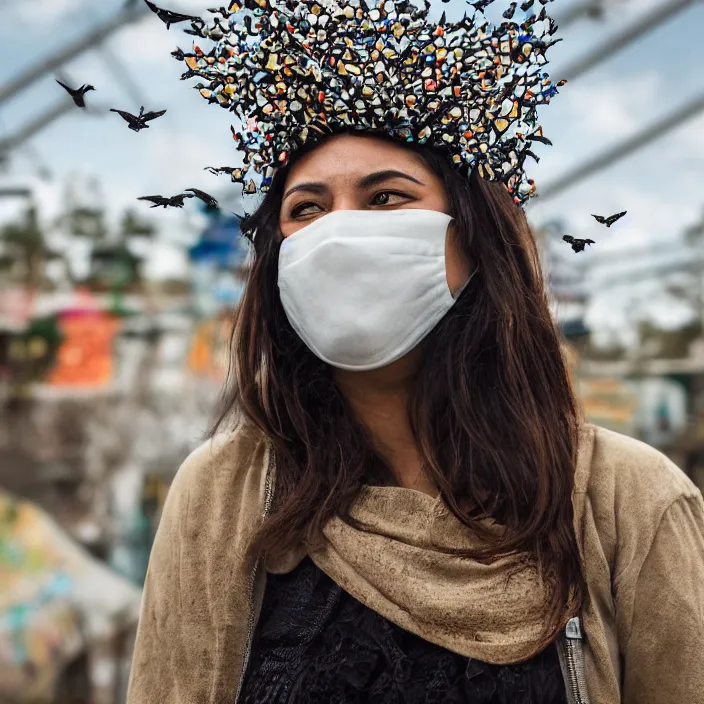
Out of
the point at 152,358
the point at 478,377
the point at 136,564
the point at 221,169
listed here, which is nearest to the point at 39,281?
the point at 152,358

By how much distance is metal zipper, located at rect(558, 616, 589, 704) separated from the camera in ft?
4.37

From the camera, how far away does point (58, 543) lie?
15.7ft

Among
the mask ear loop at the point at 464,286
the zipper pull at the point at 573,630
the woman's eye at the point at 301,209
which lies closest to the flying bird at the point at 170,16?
the woman's eye at the point at 301,209

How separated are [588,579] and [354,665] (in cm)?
41

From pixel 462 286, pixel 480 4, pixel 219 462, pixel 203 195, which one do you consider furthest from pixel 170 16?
pixel 219 462

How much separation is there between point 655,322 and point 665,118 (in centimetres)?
166

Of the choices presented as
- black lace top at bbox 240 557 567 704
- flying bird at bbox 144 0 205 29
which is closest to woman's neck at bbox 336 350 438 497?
black lace top at bbox 240 557 567 704

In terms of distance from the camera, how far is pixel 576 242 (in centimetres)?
158

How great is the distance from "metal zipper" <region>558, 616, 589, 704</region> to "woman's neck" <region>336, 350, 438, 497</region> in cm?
38

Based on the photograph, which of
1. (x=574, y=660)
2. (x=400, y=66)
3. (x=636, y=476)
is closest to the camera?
(x=574, y=660)

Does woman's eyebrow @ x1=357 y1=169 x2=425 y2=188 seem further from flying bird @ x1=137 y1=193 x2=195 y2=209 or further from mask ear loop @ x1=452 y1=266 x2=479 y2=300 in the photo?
flying bird @ x1=137 y1=193 x2=195 y2=209

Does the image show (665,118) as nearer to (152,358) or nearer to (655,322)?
(655,322)

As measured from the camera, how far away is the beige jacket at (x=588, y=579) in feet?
4.48

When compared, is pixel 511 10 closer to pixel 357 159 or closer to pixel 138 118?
pixel 357 159
